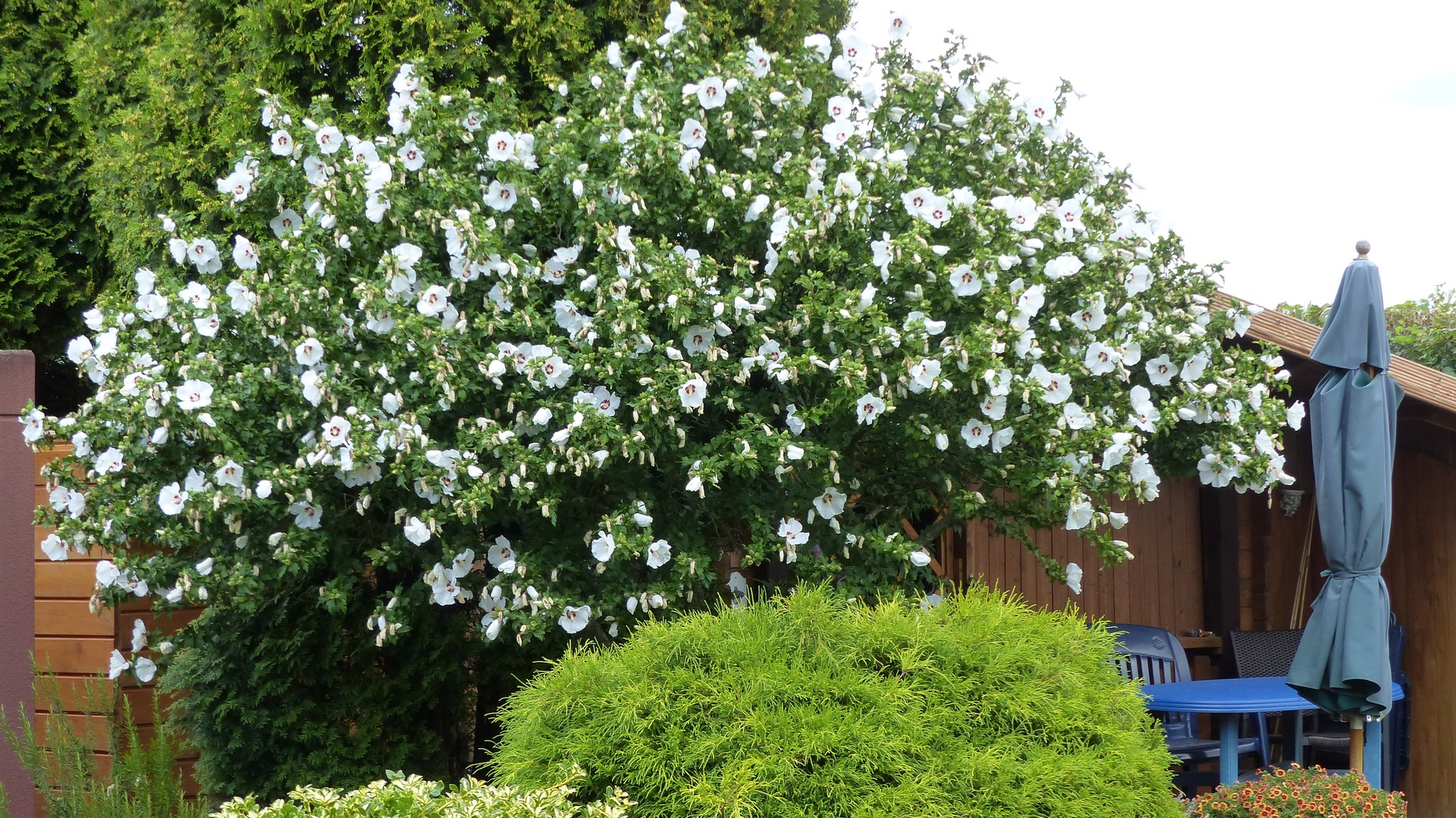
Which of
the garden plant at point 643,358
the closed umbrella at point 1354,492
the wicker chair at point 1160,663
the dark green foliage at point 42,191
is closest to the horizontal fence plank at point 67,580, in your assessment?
the garden plant at point 643,358

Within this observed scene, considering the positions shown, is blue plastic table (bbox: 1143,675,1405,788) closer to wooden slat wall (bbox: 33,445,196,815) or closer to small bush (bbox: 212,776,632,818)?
small bush (bbox: 212,776,632,818)

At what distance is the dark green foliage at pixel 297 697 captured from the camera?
517 cm

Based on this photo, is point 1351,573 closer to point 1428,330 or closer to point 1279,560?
point 1279,560

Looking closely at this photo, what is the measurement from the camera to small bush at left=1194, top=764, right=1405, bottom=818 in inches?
175

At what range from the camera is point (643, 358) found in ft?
14.0

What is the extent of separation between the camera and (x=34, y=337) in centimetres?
868

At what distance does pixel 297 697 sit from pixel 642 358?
232 cm

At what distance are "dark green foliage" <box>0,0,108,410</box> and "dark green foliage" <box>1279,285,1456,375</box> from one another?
459 inches

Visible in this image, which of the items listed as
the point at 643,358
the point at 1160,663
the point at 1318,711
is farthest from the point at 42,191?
the point at 1318,711

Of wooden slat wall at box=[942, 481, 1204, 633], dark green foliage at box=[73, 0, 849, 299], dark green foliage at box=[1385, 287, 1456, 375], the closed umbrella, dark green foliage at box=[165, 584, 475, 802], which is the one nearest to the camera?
the closed umbrella

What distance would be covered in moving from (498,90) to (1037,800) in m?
3.61

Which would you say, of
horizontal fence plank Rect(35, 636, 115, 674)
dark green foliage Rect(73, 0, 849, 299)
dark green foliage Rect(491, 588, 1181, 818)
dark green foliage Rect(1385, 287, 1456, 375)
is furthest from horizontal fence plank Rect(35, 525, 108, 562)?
dark green foliage Rect(1385, 287, 1456, 375)

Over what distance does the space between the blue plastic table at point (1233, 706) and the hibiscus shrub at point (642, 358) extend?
40.7 inches

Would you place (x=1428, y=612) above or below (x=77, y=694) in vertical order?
above
